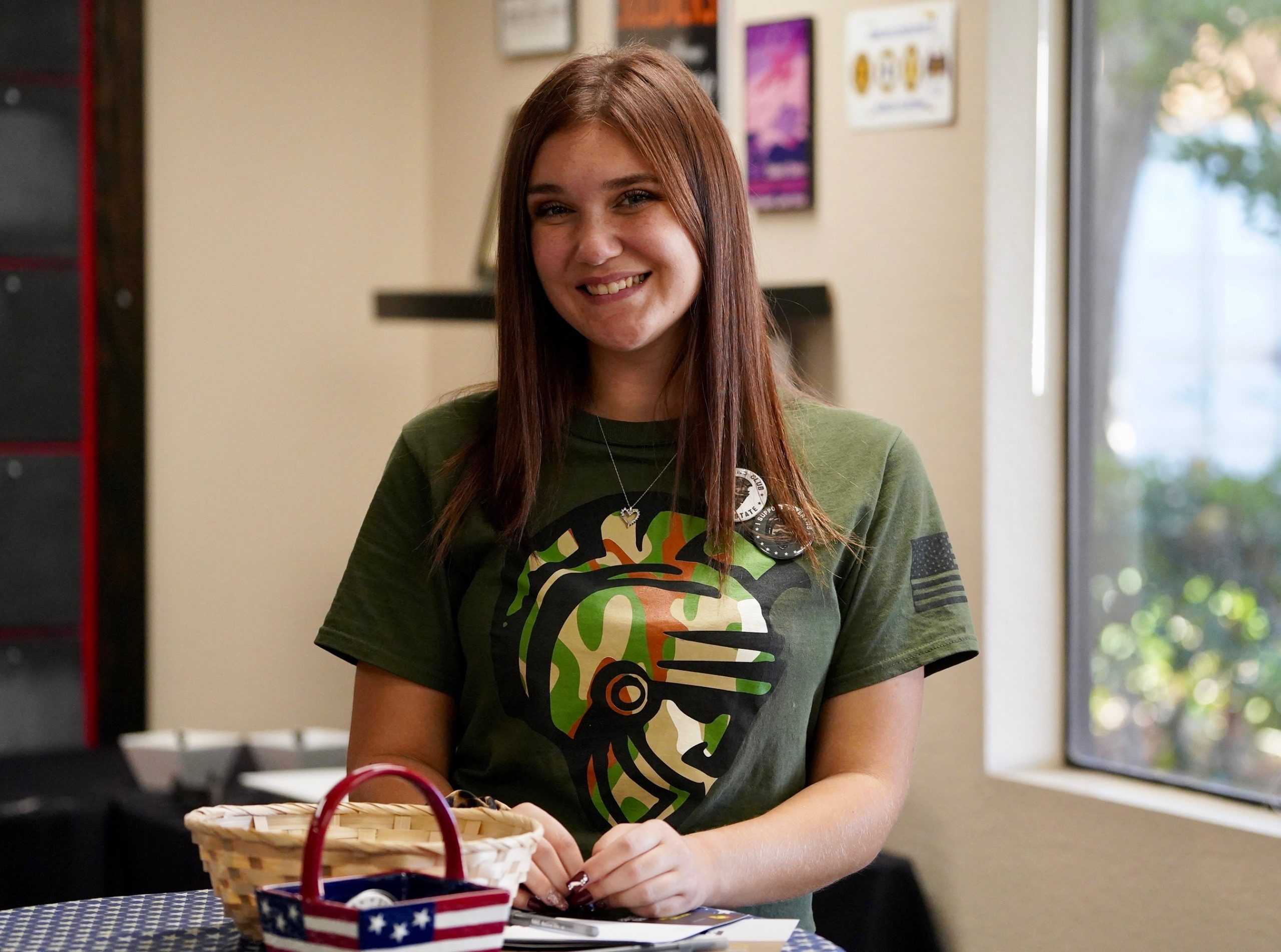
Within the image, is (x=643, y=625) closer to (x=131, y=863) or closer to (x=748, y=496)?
(x=748, y=496)

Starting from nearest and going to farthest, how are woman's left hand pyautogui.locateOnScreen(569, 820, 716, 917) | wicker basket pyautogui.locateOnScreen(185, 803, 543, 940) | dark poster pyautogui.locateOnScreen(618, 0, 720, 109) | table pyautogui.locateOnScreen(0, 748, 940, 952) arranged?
wicker basket pyautogui.locateOnScreen(185, 803, 543, 940), woman's left hand pyautogui.locateOnScreen(569, 820, 716, 917), table pyautogui.locateOnScreen(0, 748, 940, 952), dark poster pyautogui.locateOnScreen(618, 0, 720, 109)

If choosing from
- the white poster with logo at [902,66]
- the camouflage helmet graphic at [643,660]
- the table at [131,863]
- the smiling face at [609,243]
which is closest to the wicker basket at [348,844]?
the camouflage helmet graphic at [643,660]

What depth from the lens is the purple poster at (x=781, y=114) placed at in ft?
9.20

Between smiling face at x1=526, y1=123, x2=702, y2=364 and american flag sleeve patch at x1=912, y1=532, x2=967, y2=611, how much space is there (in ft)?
1.13

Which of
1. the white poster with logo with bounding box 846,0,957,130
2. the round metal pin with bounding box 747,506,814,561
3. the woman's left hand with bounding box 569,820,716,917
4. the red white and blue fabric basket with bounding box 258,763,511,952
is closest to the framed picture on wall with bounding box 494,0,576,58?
the white poster with logo with bounding box 846,0,957,130

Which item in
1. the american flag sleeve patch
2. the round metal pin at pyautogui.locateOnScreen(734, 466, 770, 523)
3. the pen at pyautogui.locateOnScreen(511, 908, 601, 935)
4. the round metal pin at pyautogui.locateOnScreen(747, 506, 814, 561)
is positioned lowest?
the pen at pyautogui.locateOnScreen(511, 908, 601, 935)

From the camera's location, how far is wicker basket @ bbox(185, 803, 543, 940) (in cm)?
103

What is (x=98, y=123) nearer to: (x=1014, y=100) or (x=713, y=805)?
(x=1014, y=100)

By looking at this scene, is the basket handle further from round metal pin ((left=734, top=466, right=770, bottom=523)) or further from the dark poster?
the dark poster

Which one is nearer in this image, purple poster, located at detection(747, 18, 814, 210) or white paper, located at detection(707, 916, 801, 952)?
white paper, located at detection(707, 916, 801, 952)

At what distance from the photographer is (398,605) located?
1568mm

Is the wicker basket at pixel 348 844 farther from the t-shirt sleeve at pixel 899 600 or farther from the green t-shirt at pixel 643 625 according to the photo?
the t-shirt sleeve at pixel 899 600

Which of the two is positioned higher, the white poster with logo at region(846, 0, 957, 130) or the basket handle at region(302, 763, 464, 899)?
the white poster with logo at region(846, 0, 957, 130)

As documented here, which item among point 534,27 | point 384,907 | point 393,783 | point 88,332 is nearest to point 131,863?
point 88,332
